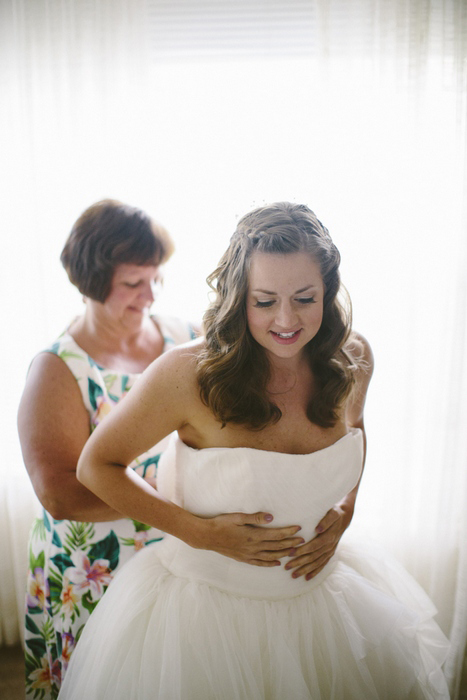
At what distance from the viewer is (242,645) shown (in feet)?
3.97

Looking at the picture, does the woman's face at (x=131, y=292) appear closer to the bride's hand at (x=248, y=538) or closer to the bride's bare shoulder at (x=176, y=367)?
the bride's bare shoulder at (x=176, y=367)

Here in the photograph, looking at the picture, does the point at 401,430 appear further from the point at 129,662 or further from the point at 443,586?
the point at 129,662

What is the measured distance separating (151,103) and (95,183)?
37 cm

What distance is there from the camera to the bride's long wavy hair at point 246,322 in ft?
3.89

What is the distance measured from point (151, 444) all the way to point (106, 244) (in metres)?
0.60

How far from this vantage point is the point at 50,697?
1.80 metres

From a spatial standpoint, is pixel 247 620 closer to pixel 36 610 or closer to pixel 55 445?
pixel 55 445

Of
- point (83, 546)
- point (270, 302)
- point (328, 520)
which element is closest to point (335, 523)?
point (328, 520)

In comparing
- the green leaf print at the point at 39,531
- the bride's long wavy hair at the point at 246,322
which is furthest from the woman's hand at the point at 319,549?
the green leaf print at the point at 39,531

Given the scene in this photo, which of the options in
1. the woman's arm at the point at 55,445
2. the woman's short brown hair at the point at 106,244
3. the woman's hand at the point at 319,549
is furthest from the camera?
the woman's short brown hair at the point at 106,244

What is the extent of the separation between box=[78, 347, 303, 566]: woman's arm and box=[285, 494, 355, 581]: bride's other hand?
0.04 m

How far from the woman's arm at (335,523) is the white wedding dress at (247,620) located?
3 centimetres

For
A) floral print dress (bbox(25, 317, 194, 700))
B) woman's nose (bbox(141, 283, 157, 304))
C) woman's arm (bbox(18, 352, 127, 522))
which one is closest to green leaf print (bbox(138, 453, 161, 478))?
floral print dress (bbox(25, 317, 194, 700))

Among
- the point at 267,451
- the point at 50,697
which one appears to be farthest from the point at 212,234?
the point at 50,697
